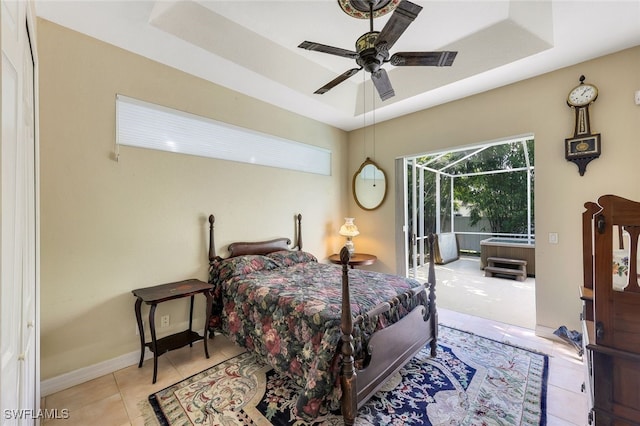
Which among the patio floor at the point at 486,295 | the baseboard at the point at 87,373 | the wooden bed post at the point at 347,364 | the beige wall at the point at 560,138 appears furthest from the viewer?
the patio floor at the point at 486,295

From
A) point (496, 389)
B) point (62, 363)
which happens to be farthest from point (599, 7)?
point (62, 363)

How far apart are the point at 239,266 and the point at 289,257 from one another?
71cm

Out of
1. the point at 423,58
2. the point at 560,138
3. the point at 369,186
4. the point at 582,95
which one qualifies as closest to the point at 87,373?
the point at 423,58

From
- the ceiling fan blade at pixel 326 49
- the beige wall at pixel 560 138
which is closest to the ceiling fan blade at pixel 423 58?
the ceiling fan blade at pixel 326 49

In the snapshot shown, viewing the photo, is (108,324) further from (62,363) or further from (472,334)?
(472,334)

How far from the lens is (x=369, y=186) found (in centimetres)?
462

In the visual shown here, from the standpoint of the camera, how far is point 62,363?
7.21 feet

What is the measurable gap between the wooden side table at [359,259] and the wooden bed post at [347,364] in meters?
2.30

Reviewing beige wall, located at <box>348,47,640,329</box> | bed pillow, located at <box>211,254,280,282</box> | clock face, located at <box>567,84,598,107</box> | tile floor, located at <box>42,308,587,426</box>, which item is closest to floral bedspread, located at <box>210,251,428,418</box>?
bed pillow, located at <box>211,254,280,282</box>

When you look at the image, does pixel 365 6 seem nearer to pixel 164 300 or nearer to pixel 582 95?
pixel 582 95

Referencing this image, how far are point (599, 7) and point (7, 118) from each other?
Answer: 364 centimetres

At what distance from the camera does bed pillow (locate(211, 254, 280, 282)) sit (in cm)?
290

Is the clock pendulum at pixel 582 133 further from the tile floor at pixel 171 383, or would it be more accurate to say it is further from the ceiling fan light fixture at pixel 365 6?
the ceiling fan light fixture at pixel 365 6

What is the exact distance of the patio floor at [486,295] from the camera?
3551mm
